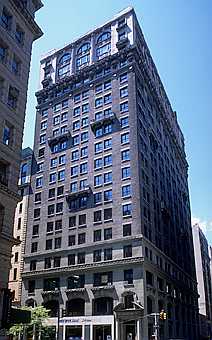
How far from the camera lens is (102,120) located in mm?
71250

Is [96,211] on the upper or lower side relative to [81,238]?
upper

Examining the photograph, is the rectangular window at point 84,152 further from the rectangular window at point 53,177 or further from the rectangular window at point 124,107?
the rectangular window at point 124,107

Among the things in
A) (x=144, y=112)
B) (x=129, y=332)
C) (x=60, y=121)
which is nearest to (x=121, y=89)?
(x=144, y=112)

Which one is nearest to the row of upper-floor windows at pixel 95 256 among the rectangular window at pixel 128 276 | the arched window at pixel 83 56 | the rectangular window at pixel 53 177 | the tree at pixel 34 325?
the rectangular window at pixel 128 276

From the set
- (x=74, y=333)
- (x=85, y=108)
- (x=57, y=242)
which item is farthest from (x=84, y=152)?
(x=74, y=333)

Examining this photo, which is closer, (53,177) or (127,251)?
(127,251)

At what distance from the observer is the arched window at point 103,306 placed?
56656mm

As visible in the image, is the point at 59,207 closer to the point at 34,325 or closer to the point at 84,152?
the point at 84,152

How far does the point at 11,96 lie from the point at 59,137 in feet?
158

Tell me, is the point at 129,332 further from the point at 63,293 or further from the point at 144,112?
the point at 144,112

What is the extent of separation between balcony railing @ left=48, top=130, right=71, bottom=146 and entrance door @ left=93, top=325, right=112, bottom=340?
3553cm

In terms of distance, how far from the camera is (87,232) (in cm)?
6419

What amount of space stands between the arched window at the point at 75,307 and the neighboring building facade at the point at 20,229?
1007 centimetres

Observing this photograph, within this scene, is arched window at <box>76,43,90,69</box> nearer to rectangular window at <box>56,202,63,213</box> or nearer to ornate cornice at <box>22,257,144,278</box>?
rectangular window at <box>56,202,63,213</box>
